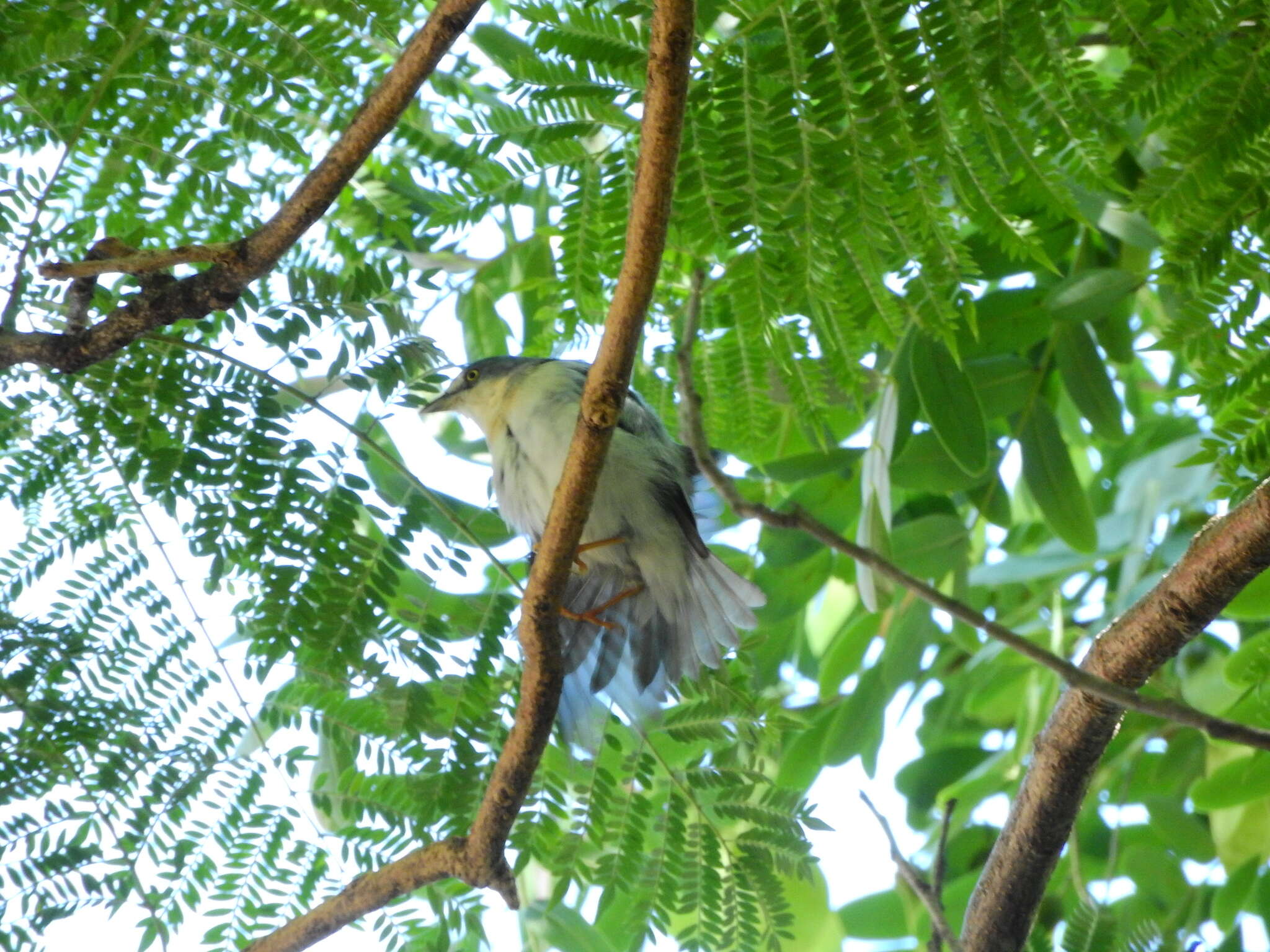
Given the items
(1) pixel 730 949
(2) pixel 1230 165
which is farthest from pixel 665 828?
(2) pixel 1230 165

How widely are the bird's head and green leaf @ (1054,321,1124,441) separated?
4.92 ft

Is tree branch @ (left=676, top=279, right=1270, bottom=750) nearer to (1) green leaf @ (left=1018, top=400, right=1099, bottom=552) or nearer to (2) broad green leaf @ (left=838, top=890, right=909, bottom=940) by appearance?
(1) green leaf @ (left=1018, top=400, right=1099, bottom=552)

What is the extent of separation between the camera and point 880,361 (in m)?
3.48

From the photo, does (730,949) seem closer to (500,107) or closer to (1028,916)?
(1028,916)

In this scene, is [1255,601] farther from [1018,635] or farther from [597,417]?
[597,417]

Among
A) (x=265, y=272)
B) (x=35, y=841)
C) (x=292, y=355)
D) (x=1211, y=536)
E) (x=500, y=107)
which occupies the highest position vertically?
(x=500, y=107)

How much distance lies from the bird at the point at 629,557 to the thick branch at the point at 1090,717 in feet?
2.85

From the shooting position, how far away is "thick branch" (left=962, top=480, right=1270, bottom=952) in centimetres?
200

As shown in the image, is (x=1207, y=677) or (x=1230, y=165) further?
(x=1207, y=677)

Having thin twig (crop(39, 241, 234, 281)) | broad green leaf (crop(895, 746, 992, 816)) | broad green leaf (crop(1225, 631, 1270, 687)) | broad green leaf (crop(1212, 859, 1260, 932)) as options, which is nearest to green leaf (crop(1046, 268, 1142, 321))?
broad green leaf (crop(1225, 631, 1270, 687))

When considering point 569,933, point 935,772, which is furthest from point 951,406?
point 569,933

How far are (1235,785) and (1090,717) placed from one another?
1.13m

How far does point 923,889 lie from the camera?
2344 mm

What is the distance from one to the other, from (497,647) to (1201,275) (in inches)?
65.1
